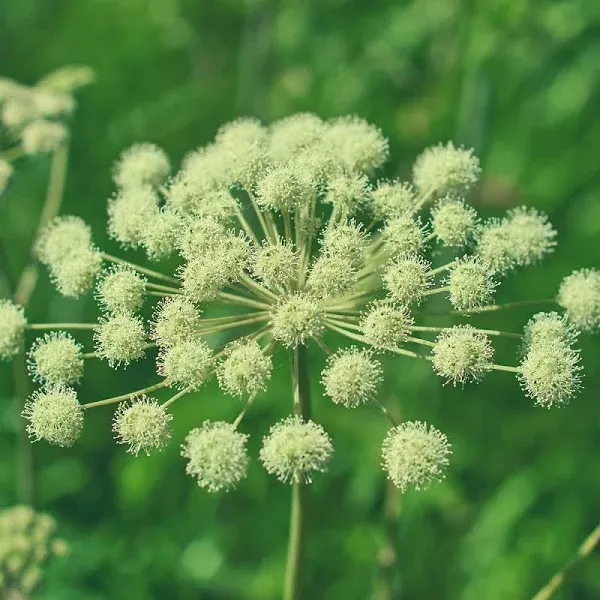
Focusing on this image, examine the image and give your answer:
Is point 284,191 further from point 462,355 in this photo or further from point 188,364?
point 462,355

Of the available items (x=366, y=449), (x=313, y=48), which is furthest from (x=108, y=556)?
(x=313, y=48)

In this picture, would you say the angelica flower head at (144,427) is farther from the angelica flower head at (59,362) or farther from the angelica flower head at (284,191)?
the angelica flower head at (284,191)

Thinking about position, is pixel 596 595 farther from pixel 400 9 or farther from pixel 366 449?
pixel 400 9

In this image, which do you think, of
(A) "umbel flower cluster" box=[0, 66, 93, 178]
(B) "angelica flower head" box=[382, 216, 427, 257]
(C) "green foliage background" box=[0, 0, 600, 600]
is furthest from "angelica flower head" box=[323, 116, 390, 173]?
(A) "umbel flower cluster" box=[0, 66, 93, 178]

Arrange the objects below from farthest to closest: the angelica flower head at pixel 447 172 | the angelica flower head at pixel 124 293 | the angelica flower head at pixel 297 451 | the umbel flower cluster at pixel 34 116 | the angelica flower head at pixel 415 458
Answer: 1. the umbel flower cluster at pixel 34 116
2. the angelica flower head at pixel 447 172
3. the angelica flower head at pixel 124 293
4. the angelica flower head at pixel 415 458
5. the angelica flower head at pixel 297 451

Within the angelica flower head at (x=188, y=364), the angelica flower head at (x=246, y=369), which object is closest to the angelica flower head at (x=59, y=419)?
the angelica flower head at (x=188, y=364)

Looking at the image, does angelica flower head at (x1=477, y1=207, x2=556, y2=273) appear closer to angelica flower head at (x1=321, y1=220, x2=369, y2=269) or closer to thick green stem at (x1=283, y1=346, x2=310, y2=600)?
angelica flower head at (x1=321, y1=220, x2=369, y2=269)
